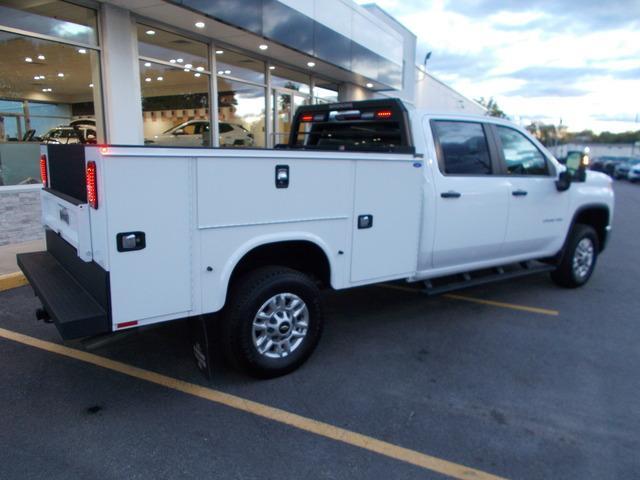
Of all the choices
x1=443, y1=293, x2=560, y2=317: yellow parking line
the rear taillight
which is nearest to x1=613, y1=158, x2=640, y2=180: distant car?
x1=443, y1=293, x2=560, y2=317: yellow parking line

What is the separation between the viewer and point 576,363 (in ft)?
14.0

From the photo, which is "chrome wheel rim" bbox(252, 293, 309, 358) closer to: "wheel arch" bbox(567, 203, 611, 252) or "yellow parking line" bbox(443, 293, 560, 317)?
"yellow parking line" bbox(443, 293, 560, 317)

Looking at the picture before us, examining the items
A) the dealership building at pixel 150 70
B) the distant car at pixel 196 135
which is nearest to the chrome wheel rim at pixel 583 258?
the dealership building at pixel 150 70

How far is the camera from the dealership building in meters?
7.70

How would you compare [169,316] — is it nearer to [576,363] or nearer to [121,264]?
[121,264]

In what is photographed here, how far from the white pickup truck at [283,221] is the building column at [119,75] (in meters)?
3.97

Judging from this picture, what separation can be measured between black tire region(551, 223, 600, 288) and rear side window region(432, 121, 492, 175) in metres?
1.84

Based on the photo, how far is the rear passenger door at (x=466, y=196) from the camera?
15.4 ft

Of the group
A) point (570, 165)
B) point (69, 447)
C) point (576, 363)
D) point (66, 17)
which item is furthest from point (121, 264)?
point (66, 17)

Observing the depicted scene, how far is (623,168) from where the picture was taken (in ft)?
116

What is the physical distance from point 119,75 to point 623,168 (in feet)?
119

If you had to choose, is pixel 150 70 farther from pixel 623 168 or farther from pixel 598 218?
pixel 623 168

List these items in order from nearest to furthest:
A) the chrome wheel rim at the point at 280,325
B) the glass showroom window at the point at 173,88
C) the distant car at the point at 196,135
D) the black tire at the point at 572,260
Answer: the chrome wheel rim at the point at 280,325, the black tire at the point at 572,260, the glass showroom window at the point at 173,88, the distant car at the point at 196,135

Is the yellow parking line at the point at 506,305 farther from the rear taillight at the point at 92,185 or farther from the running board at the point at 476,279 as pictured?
the rear taillight at the point at 92,185
